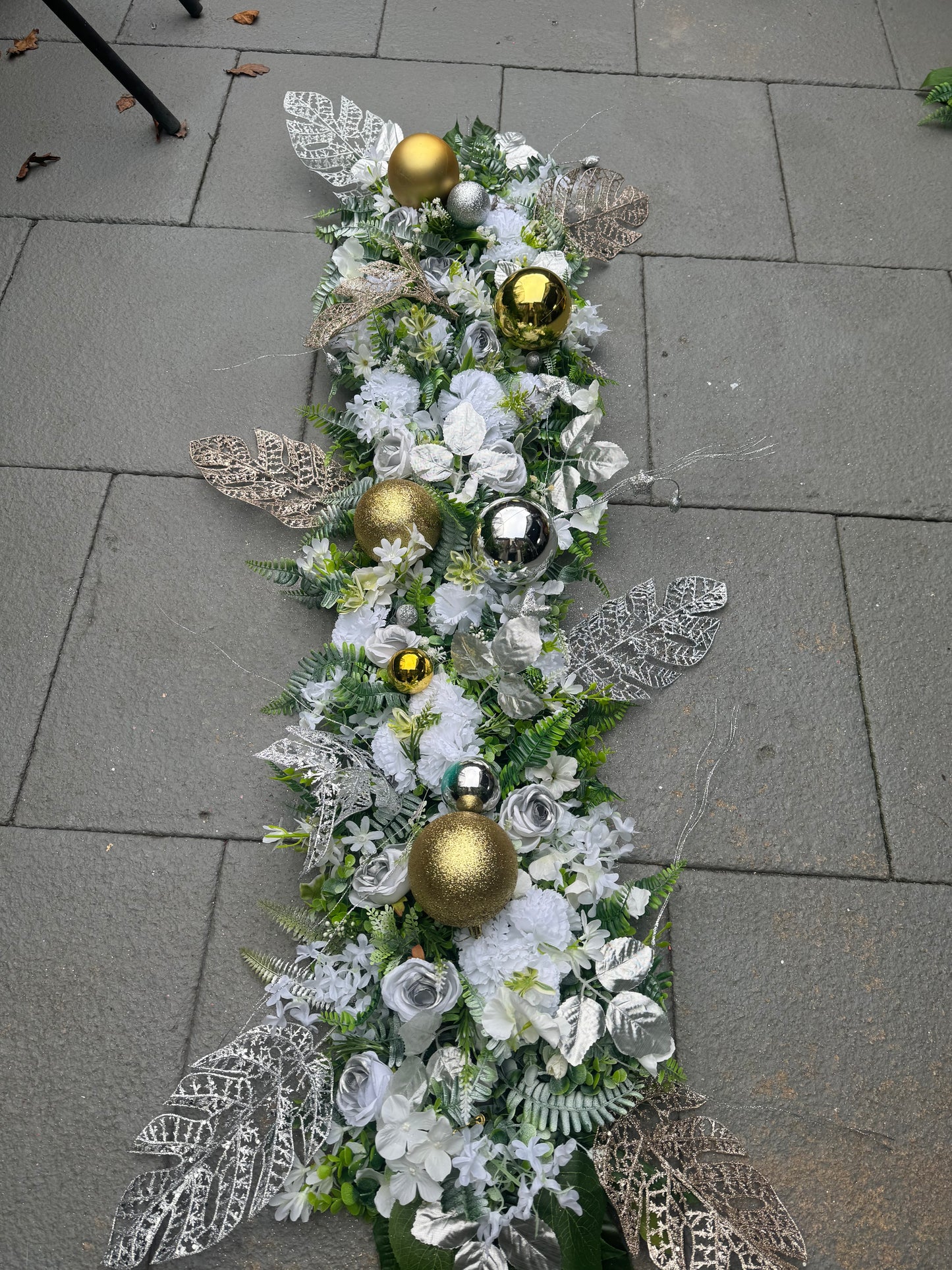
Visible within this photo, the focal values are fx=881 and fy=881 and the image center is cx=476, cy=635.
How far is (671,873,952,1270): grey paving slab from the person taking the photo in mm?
1641

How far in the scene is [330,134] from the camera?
9.11 feet

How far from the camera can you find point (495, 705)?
6.15 feet

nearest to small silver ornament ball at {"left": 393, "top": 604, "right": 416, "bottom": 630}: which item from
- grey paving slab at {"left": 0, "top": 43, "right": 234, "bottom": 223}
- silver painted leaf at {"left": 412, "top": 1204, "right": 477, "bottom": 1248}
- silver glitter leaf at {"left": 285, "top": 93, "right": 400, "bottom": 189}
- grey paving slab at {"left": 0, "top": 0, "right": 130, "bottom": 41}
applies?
silver painted leaf at {"left": 412, "top": 1204, "right": 477, "bottom": 1248}

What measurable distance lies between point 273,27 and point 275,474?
2.13 meters

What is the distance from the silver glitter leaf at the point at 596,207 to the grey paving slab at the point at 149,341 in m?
0.76

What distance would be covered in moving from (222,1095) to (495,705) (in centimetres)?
89

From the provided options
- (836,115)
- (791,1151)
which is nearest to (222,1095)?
(791,1151)

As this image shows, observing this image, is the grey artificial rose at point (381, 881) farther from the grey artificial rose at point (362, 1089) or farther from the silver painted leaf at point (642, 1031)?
the silver painted leaf at point (642, 1031)

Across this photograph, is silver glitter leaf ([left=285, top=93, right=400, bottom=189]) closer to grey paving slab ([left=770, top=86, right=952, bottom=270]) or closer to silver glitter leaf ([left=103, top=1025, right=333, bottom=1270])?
grey paving slab ([left=770, top=86, right=952, bottom=270])

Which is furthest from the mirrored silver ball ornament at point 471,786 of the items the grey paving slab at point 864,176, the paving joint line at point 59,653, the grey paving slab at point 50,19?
the grey paving slab at point 50,19

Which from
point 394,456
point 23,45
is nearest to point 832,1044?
point 394,456

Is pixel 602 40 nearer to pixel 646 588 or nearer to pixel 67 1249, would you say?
pixel 646 588

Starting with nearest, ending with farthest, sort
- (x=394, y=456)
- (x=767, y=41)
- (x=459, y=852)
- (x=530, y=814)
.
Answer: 1. (x=459, y=852)
2. (x=530, y=814)
3. (x=394, y=456)
4. (x=767, y=41)

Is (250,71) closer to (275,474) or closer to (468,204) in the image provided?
(468,204)
